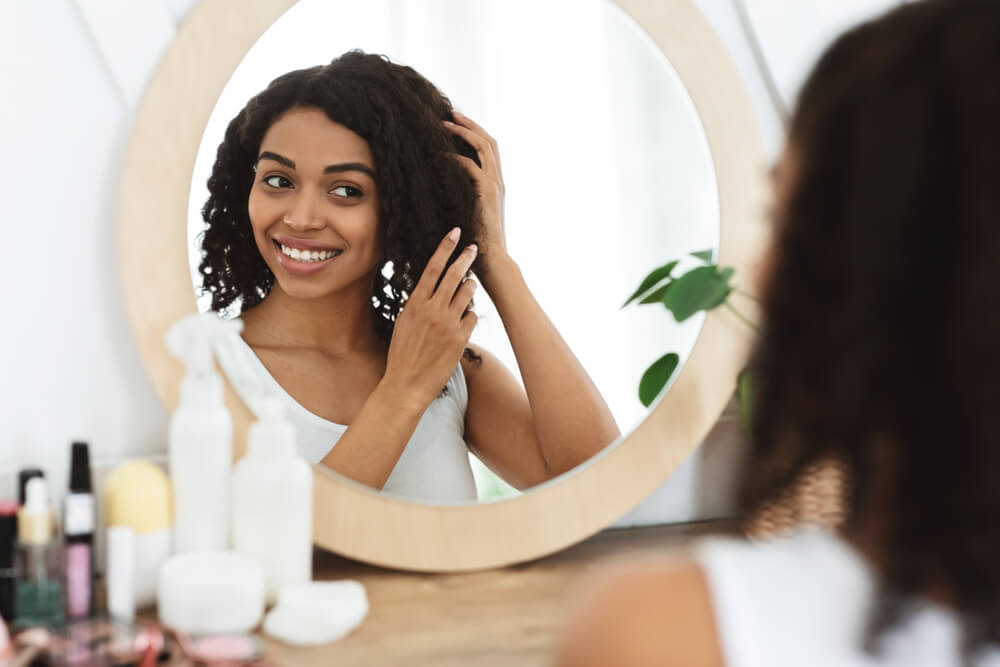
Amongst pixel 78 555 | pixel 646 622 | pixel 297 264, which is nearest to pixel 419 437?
pixel 297 264

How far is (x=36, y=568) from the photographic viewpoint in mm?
672

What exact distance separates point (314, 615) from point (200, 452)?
6.2 inches

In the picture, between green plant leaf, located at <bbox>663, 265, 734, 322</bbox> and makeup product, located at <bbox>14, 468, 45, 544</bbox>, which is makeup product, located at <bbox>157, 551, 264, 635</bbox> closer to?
makeup product, located at <bbox>14, 468, 45, 544</bbox>

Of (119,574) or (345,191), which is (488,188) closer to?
(345,191)

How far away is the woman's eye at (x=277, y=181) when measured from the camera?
77 centimetres

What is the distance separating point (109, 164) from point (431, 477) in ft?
1.29

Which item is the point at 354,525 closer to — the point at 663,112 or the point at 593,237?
the point at 593,237

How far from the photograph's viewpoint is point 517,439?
0.83 meters

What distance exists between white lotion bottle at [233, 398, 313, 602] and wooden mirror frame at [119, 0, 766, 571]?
0.07 meters

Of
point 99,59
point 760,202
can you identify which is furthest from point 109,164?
point 760,202

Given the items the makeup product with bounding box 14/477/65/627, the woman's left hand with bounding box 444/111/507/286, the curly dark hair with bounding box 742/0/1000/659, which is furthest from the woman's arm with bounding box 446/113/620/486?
the curly dark hair with bounding box 742/0/1000/659

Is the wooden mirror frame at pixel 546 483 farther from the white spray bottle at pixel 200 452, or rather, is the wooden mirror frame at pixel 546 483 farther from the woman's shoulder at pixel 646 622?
the woman's shoulder at pixel 646 622

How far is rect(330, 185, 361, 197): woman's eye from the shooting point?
77cm

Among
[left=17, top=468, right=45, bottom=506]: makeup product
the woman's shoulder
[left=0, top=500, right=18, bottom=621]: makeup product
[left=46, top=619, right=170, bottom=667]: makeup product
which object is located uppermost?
the woman's shoulder
